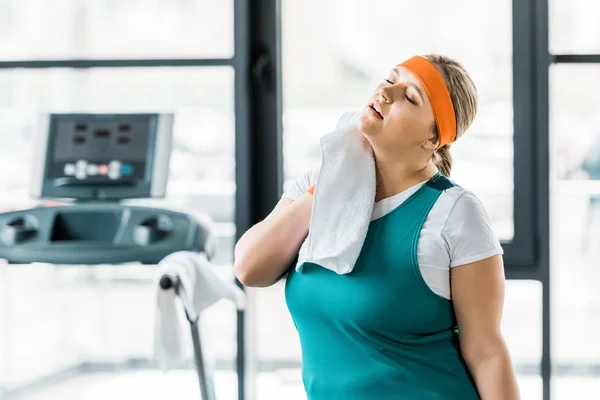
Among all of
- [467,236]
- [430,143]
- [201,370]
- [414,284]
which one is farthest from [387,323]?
[201,370]

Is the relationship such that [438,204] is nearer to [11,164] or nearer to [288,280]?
[288,280]

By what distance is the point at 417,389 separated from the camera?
1261mm

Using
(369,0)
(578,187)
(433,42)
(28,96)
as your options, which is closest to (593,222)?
(578,187)

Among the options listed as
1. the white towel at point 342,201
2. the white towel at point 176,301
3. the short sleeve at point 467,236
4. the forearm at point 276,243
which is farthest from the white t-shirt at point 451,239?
the white towel at point 176,301

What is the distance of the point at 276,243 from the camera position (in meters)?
1.33

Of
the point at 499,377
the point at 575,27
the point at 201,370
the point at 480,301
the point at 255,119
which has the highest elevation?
the point at 575,27

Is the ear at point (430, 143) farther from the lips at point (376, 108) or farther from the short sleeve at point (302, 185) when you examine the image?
the short sleeve at point (302, 185)

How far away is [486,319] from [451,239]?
0.14 meters

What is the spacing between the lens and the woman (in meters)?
1.23

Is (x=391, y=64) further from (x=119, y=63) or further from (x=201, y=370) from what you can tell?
(x=201, y=370)

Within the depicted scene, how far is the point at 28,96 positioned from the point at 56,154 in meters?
0.80

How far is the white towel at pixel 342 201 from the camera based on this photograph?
4.08 feet

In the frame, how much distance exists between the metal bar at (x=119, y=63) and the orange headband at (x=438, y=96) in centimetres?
147

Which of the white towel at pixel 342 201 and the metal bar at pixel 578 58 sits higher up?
the metal bar at pixel 578 58
